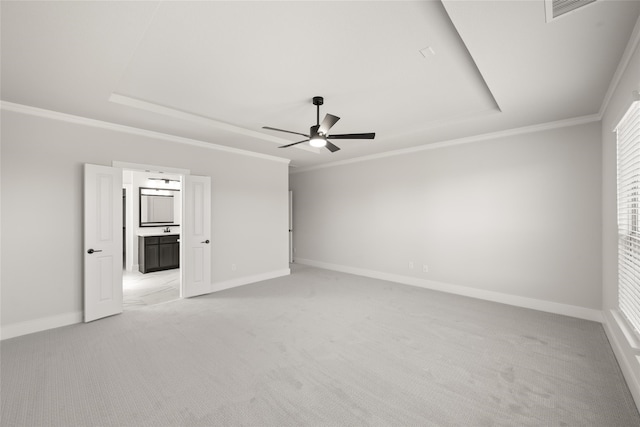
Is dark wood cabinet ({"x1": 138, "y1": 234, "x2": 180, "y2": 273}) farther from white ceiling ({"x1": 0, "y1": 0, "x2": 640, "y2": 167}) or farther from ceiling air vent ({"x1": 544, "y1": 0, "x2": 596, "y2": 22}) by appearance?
ceiling air vent ({"x1": 544, "y1": 0, "x2": 596, "y2": 22})

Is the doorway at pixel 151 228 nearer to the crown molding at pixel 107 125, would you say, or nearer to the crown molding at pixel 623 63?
the crown molding at pixel 107 125

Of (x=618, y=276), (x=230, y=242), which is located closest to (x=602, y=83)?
(x=618, y=276)

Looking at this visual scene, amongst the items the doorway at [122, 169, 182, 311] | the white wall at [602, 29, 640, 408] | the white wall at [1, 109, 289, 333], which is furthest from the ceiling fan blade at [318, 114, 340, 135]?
the doorway at [122, 169, 182, 311]

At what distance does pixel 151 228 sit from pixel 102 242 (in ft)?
10.6

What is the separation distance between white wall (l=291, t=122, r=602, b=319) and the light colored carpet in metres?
0.51

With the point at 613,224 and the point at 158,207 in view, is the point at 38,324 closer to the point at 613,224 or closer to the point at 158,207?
the point at 158,207

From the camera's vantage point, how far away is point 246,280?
5.71m

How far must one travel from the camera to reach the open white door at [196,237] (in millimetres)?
4742

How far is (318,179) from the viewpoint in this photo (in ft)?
24.6

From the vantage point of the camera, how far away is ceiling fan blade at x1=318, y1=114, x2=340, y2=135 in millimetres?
2955

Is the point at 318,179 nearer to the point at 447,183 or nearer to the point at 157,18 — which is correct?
the point at 447,183

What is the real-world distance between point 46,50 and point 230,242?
3754 millimetres

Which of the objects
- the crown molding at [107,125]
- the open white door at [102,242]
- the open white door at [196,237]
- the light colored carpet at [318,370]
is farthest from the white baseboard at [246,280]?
the crown molding at [107,125]

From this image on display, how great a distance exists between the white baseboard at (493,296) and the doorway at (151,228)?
4.22 metres
